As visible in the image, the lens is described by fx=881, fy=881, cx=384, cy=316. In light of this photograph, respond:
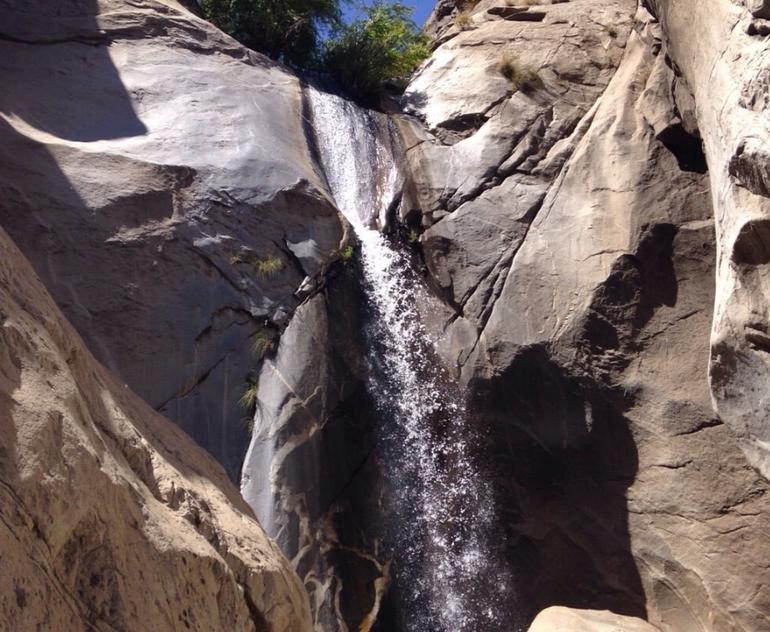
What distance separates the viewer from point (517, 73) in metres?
11.9

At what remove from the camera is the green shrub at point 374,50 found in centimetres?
1387

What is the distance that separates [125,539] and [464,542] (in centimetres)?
662

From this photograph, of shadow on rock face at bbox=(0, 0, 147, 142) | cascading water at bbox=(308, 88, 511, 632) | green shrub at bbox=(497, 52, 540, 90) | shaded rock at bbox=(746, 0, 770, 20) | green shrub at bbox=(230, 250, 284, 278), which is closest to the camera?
shaded rock at bbox=(746, 0, 770, 20)

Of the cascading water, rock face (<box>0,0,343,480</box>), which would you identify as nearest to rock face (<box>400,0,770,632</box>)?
the cascading water

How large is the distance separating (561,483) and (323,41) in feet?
28.5

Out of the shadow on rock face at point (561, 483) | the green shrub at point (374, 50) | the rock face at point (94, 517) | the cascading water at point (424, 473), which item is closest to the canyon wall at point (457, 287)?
the shadow on rock face at point (561, 483)

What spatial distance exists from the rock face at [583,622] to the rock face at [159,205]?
10.7 feet

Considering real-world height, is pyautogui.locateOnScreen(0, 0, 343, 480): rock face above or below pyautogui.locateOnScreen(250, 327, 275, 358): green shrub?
above

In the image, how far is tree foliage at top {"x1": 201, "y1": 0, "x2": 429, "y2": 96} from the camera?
13914mm

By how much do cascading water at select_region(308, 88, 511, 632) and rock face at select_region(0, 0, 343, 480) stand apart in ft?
3.12

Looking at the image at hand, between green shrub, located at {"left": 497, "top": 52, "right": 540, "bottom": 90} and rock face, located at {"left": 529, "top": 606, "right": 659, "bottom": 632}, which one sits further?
green shrub, located at {"left": 497, "top": 52, "right": 540, "bottom": 90}

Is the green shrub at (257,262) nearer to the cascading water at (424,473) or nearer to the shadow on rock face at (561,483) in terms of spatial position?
the cascading water at (424,473)

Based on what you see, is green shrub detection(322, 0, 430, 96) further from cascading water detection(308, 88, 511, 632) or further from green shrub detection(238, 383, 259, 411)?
green shrub detection(238, 383, 259, 411)

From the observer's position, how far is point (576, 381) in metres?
9.10
